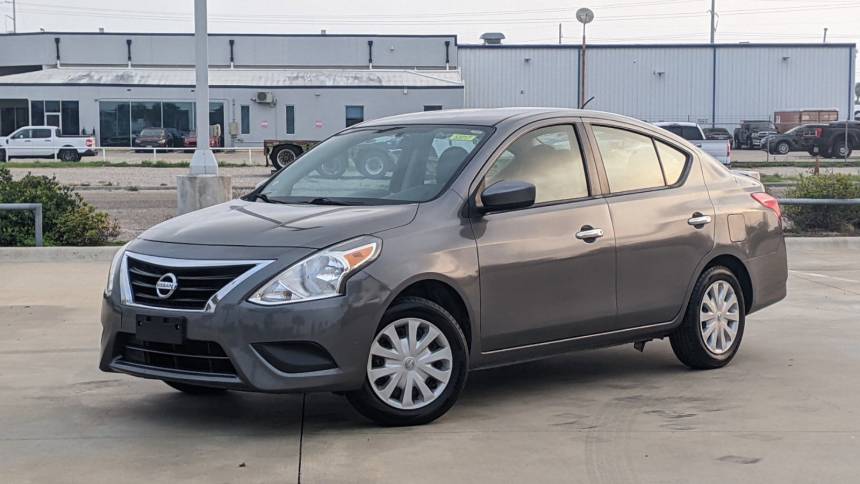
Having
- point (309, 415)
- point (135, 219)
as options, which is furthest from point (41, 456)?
point (135, 219)

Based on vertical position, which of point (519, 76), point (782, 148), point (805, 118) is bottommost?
point (782, 148)

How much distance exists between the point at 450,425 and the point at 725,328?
2391mm

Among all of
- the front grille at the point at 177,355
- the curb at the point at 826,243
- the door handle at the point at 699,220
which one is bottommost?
the curb at the point at 826,243

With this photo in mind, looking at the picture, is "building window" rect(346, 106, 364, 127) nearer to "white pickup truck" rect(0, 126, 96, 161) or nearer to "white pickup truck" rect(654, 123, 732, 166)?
"white pickup truck" rect(0, 126, 96, 161)

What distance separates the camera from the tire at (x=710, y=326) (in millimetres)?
7426

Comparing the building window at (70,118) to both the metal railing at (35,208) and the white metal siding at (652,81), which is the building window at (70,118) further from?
the metal railing at (35,208)

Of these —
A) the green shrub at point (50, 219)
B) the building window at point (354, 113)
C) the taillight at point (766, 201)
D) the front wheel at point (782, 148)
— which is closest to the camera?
the taillight at point (766, 201)

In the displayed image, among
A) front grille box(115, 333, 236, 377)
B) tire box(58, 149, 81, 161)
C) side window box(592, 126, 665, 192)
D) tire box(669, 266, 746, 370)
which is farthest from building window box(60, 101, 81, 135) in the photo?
front grille box(115, 333, 236, 377)

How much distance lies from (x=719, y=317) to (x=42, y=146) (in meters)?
41.3

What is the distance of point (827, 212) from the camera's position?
15.5 metres

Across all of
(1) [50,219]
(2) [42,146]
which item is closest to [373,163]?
(1) [50,219]

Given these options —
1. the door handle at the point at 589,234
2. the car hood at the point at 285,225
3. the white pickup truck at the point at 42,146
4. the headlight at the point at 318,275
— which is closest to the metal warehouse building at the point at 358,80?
the white pickup truck at the point at 42,146

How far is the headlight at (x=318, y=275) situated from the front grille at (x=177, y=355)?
379 mm

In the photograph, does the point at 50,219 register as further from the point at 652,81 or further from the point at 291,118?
the point at 652,81
